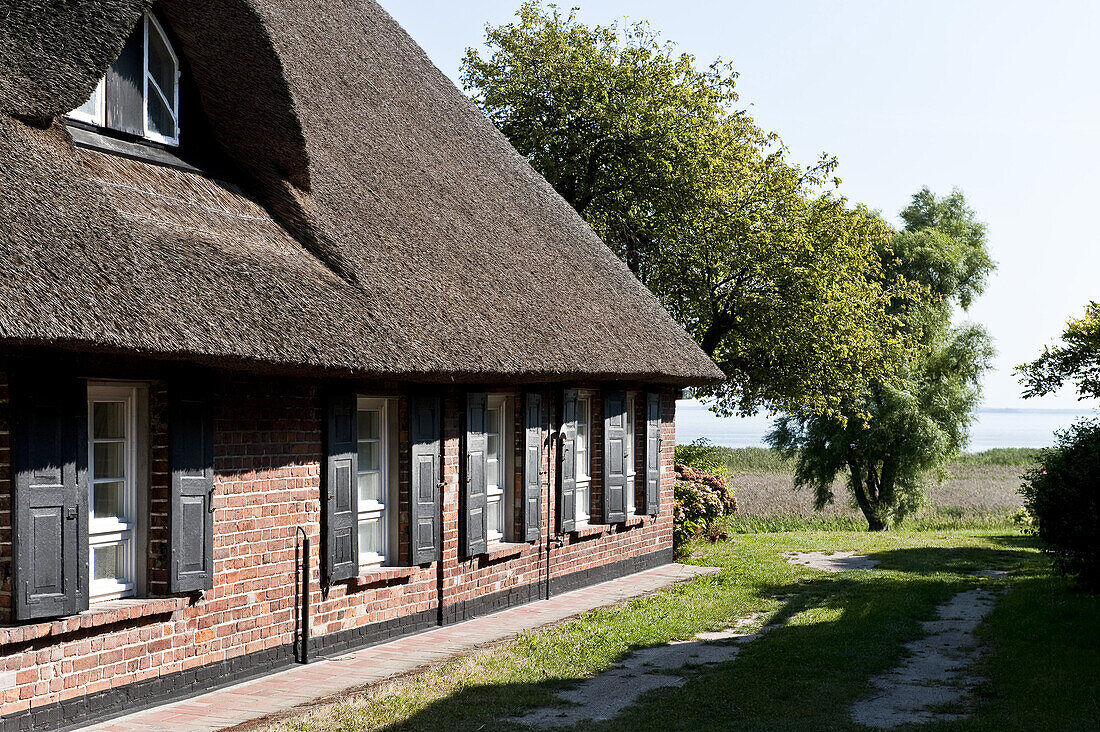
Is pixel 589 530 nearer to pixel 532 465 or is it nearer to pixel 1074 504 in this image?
pixel 532 465

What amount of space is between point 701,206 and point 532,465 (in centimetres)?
1091

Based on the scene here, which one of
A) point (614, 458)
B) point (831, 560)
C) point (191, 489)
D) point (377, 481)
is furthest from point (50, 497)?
point (831, 560)

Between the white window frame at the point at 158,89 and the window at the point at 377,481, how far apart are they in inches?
109

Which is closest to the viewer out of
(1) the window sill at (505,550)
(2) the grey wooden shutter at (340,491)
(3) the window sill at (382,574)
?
(2) the grey wooden shutter at (340,491)

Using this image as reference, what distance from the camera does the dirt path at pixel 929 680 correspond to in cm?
780

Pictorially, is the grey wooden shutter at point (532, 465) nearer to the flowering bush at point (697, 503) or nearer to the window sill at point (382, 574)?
the window sill at point (382, 574)

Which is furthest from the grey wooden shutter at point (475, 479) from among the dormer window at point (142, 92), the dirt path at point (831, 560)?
the dirt path at point (831, 560)

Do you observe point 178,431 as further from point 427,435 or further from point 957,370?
point 957,370

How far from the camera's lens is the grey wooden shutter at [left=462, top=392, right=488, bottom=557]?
1148cm

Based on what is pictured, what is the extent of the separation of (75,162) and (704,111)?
17.5 meters

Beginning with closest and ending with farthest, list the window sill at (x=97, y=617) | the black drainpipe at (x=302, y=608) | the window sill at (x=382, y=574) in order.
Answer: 1. the window sill at (x=97, y=617)
2. the black drainpipe at (x=302, y=608)
3. the window sill at (x=382, y=574)

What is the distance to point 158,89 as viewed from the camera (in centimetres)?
923

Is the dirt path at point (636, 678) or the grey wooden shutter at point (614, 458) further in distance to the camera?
the grey wooden shutter at point (614, 458)

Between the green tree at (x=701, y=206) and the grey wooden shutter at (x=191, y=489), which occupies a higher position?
the green tree at (x=701, y=206)
